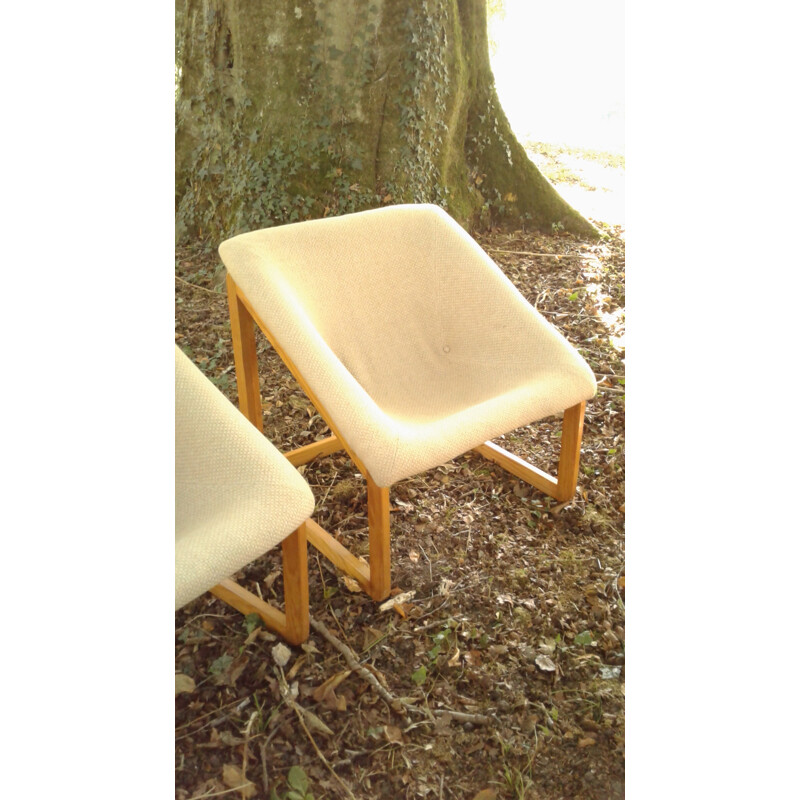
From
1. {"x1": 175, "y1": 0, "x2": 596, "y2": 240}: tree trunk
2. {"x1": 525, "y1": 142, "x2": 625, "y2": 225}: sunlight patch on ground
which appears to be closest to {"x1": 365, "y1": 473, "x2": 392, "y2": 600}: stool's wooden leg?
{"x1": 175, "y1": 0, "x2": 596, "y2": 240}: tree trunk

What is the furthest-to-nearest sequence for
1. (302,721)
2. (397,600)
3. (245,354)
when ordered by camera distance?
(245,354) < (397,600) < (302,721)

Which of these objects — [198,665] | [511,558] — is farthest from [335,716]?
[511,558]

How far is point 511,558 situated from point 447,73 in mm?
1930

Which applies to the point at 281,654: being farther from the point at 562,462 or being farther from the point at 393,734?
the point at 562,462

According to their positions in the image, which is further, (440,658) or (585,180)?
(585,180)

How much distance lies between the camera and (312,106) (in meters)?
2.40

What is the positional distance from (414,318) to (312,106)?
1032 mm

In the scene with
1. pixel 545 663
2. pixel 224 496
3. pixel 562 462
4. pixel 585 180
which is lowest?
pixel 545 663

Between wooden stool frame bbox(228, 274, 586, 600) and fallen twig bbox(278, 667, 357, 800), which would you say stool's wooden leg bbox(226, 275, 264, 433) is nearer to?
wooden stool frame bbox(228, 274, 586, 600)

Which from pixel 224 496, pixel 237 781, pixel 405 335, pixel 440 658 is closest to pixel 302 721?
pixel 237 781

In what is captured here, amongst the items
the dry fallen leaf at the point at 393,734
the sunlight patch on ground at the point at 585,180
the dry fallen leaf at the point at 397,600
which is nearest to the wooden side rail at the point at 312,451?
the dry fallen leaf at the point at 397,600
